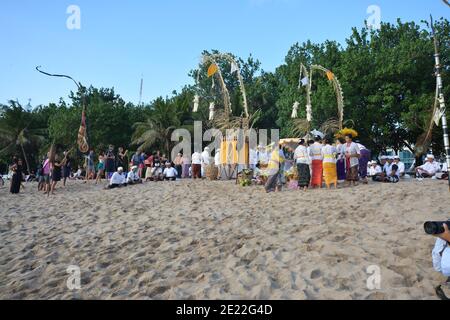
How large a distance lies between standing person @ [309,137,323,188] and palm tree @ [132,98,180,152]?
16.7m

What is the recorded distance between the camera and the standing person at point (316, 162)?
36.5 feet

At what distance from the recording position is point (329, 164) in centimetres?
1100

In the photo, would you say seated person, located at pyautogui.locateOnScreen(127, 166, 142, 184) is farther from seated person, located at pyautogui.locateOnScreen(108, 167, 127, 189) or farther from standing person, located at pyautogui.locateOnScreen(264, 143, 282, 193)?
standing person, located at pyautogui.locateOnScreen(264, 143, 282, 193)

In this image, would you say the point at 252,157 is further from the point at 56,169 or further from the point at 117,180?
the point at 56,169

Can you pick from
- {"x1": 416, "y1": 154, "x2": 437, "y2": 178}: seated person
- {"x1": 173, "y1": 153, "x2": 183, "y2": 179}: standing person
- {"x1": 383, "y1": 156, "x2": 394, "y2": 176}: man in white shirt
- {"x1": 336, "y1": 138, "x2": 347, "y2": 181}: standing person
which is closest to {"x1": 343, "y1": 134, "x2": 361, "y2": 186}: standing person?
{"x1": 336, "y1": 138, "x2": 347, "y2": 181}: standing person

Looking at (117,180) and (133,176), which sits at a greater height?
(133,176)

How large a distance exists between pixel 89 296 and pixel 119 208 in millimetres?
5118

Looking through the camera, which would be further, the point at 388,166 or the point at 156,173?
the point at 156,173

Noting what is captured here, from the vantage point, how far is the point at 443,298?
3.40 m

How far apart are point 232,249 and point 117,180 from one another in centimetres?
993

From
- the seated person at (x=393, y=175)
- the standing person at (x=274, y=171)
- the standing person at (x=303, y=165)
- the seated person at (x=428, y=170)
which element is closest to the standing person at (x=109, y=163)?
the standing person at (x=274, y=171)

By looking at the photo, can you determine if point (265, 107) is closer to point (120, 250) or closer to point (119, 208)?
point (119, 208)

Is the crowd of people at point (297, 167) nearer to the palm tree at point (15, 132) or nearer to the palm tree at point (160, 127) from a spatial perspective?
the palm tree at point (160, 127)

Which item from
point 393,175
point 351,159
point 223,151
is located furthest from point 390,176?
point 223,151
